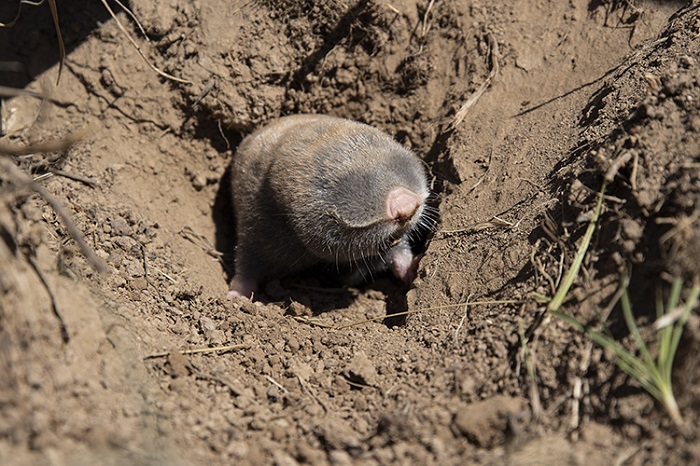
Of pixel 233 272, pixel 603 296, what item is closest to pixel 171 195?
pixel 233 272

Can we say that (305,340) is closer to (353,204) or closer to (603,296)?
(353,204)

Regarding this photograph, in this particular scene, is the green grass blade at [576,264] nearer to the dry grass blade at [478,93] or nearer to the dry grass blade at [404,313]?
the dry grass blade at [404,313]

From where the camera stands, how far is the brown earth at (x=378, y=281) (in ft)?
8.18

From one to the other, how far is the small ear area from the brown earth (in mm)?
451

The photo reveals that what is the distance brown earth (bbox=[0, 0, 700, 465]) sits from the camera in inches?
98.2

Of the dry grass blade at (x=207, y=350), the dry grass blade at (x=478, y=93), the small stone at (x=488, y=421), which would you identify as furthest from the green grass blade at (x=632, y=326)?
the dry grass blade at (x=478, y=93)

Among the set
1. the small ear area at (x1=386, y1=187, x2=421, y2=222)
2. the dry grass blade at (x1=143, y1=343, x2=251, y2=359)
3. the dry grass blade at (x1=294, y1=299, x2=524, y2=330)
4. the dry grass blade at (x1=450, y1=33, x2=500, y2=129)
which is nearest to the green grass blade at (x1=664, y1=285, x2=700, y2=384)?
the dry grass blade at (x1=294, y1=299, x2=524, y2=330)

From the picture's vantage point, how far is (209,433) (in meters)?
2.66

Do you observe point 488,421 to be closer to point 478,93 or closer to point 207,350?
point 207,350

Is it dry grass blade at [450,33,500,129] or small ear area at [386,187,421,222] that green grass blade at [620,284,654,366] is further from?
dry grass blade at [450,33,500,129]

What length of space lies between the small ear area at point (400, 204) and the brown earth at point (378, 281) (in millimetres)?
451

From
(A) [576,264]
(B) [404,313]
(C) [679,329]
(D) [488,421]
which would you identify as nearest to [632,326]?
(C) [679,329]

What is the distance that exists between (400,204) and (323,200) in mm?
519

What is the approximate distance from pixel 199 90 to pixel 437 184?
2.16 meters
